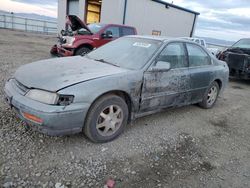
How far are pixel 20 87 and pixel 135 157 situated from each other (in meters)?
1.80

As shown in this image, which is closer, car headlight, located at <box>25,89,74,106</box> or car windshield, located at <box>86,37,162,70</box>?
car headlight, located at <box>25,89,74,106</box>

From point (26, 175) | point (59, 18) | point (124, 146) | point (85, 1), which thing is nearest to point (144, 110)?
point (124, 146)

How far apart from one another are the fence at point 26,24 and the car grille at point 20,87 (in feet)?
72.5

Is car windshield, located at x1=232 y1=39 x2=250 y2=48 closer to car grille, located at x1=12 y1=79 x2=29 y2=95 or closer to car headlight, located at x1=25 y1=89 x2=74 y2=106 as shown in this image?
car headlight, located at x1=25 y1=89 x2=74 y2=106

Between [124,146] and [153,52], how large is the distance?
5.17ft

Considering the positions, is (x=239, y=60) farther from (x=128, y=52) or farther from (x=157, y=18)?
(x=157, y=18)

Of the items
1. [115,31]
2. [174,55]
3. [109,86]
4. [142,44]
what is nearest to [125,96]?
[109,86]

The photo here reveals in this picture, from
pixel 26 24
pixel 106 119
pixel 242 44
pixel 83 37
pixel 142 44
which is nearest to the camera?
pixel 106 119

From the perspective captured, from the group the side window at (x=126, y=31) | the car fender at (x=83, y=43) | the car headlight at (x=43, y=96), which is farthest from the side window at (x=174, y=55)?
the side window at (x=126, y=31)

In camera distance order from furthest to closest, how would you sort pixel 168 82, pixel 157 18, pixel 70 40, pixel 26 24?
1. pixel 26 24
2. pixel 157 18
3. pixel 70 40
4. pixel 168 82

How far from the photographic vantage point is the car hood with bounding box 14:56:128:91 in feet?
8.91

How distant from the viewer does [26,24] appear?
2236 centimetres

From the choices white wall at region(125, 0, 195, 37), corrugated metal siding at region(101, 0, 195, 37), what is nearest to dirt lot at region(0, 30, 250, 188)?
corrugated metal siding at region(101, 0, 195, 37)

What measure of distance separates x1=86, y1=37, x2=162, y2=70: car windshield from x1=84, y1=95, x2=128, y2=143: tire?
2.20ft
